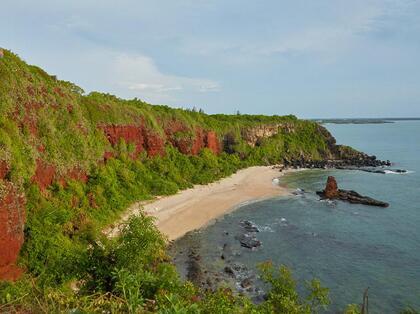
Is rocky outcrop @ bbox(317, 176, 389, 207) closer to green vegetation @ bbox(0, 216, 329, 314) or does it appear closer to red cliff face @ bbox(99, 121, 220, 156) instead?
red cliff face @ bbox(99, 121, 220, 156)

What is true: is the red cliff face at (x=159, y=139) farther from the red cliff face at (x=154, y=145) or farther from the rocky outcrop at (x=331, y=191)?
the rocky outcrop at (x=331, y=191)

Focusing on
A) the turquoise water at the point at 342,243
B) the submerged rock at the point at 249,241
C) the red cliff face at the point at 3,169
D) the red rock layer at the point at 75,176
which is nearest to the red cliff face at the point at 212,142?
the turquoise water at the point at 342,243

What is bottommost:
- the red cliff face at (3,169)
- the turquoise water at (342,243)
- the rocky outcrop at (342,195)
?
the turquoise water at (342,243)

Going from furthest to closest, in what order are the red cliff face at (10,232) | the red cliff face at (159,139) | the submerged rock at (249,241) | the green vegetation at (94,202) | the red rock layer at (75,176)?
the red cliff face at (159,139)
the submerged rock at (249,241)
the red rock layer at (75,176)
the red cliff face at (10,232)
the green vegetation at (94,202)

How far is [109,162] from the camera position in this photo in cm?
5047

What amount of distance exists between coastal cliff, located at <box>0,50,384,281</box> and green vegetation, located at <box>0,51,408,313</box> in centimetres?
13

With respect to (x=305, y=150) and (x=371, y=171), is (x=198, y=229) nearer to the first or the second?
(x=371, y=171)

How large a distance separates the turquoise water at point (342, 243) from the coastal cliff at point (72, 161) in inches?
509

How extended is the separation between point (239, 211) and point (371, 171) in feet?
163

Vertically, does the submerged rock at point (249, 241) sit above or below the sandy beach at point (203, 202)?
below

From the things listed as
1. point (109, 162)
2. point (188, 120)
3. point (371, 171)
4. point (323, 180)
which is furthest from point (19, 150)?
point (371, 171)

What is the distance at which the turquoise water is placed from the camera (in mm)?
30125

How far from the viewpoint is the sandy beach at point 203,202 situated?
146ft

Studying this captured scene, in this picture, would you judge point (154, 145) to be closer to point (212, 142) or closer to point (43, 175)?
point (212, 142)
